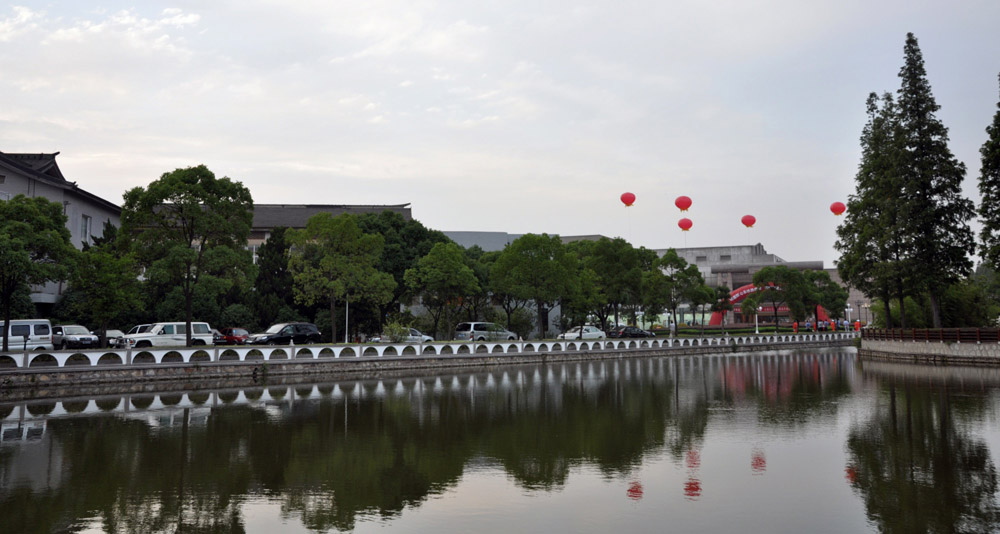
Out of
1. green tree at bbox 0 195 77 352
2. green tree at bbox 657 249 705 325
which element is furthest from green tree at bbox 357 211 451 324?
green tree at bbox 657 249 705 325

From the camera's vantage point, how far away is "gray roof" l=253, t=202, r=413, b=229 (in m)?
59.8

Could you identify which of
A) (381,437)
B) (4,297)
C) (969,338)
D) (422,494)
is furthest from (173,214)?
(969,338)

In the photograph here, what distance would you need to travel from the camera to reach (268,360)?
27141 mm

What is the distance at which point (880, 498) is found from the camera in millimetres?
8109

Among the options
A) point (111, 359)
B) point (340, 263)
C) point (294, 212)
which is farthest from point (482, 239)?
point (111, 359)

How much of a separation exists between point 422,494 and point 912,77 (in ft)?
131

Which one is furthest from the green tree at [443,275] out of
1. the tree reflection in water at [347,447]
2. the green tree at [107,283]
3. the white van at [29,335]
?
the white van at [29,335]

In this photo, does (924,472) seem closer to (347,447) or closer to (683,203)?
(347,447)

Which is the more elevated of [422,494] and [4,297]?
[4,297]

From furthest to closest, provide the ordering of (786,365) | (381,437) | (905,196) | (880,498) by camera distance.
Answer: (905,196)
(786,365)
(381,437)
(880,498)

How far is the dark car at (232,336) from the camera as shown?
3625 centimetres

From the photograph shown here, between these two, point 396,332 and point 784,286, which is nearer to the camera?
point 396,332

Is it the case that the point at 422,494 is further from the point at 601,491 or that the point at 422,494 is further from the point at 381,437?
the point at 381,437

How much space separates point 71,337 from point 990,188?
1661 inches
